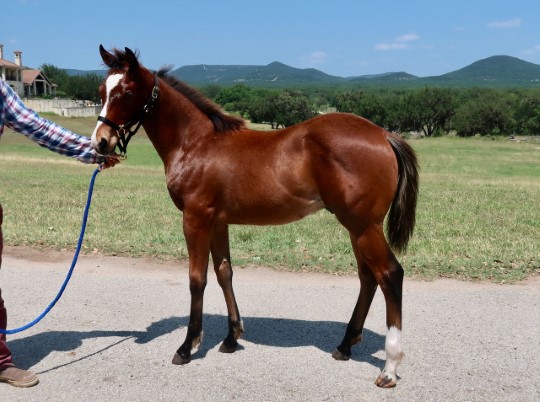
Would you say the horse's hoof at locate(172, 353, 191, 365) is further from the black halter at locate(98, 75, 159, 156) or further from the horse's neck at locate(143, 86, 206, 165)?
the black halter at locate(98, 75, 159, 156)

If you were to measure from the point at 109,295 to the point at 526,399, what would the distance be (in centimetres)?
427

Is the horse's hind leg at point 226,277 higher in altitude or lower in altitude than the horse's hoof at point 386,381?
higher

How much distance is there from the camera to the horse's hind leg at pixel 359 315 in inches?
174

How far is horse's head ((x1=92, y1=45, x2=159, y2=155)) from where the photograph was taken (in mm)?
4113

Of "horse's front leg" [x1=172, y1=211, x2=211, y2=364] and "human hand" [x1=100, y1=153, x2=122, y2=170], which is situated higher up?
"human hand" [x1=100, y1=153, x2=122, y2=170]

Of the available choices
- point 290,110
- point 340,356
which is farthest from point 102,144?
point 290,110

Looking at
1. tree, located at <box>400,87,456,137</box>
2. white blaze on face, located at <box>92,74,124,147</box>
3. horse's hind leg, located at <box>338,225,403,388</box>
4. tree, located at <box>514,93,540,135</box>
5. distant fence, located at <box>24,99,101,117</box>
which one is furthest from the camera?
tree, located at <box>400,87,456,137</box>

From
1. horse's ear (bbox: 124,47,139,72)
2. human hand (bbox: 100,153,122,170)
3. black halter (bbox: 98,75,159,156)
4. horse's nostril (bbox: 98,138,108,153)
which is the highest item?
horse's ear (bbox: 124,47,139,72)

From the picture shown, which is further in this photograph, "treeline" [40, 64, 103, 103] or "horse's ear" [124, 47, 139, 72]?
"treeline" [40, 64, 103, 103]

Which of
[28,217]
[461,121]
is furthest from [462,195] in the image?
[461,121]

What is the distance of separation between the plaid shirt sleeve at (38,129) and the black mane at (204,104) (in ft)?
2.95

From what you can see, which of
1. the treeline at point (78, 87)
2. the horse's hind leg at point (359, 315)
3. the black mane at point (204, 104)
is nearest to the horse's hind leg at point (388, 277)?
the horse's hind leg at point (359, 315)

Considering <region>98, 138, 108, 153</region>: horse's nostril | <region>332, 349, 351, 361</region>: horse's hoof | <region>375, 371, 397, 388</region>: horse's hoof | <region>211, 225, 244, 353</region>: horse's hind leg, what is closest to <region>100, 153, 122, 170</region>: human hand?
<region>98, 138, 108, 153</region>: horse's nostril

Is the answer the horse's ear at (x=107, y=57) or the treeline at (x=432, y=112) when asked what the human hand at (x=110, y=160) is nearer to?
the horse's ear at (x=107, y=57)
